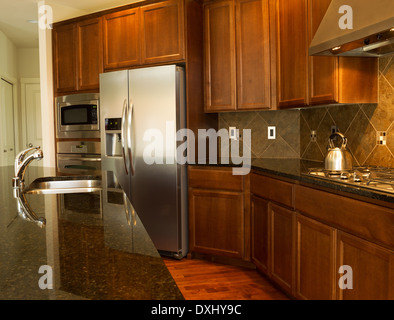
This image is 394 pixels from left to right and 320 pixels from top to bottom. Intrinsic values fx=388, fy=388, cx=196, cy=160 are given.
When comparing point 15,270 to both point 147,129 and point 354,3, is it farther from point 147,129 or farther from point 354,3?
point 147,129

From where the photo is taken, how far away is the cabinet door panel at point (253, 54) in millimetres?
3301

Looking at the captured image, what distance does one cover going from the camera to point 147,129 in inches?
136

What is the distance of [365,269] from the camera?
1759mm

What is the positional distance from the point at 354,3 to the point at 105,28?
256 centimetres

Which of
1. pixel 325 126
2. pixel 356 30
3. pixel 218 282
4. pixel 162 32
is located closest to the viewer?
pixel 356 30

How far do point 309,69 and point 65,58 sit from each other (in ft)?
9.08

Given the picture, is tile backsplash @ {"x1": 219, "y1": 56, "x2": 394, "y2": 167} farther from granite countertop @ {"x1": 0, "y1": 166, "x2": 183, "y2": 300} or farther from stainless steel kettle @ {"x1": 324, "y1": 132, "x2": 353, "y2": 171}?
granite countertop @ {"x1": 0, "y1": 166, "x2": 183, "y2": 300}

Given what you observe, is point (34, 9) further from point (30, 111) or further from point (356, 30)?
point (356, 30)

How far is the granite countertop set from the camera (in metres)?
0.61

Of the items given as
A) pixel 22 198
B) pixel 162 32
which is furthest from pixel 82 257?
pixel 162 32

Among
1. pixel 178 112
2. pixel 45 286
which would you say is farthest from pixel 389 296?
pixel 178 112

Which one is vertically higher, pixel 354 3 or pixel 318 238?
pixel 354 3

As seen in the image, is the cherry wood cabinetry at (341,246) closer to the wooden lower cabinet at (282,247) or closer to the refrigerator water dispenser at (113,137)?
the wooden lower cabinet at (282,247)

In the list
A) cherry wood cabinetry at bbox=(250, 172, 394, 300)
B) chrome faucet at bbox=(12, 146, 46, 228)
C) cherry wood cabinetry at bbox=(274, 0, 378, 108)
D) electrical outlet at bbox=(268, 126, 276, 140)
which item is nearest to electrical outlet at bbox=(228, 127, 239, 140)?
electrical outlet at bbox=(268, 126, 276, 140)
